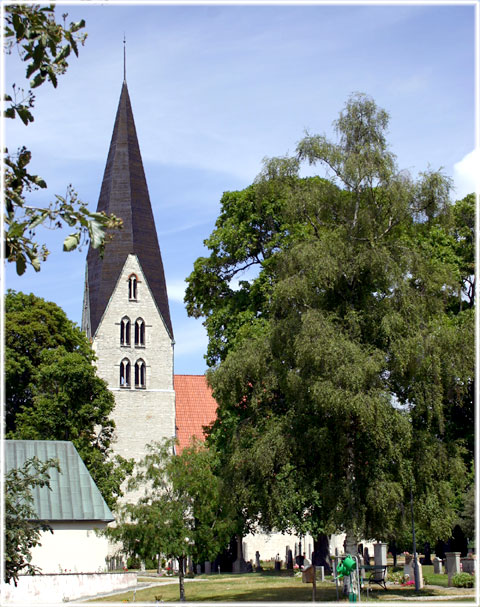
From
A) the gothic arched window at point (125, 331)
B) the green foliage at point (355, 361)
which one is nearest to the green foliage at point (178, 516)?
the green foliage at point (355, 361)

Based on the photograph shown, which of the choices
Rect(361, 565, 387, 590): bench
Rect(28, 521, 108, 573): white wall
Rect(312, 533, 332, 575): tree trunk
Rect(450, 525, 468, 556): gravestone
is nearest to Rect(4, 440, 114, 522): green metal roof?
Rect(28, 521, 108, 573): white wall

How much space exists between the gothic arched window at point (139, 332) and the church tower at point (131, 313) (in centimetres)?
7

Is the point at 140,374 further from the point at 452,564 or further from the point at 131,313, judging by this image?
the point at 452,564

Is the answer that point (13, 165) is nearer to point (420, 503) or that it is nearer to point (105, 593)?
point (420, 503)

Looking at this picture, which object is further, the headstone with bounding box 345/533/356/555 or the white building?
the white building

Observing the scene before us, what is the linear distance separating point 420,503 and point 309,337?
16.2 ft

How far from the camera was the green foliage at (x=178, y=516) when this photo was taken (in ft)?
79.1

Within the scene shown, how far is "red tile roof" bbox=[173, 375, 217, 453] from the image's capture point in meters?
59.0

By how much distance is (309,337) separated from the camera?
19812 millimetres

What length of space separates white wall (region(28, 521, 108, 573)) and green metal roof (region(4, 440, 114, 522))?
16.3 inches

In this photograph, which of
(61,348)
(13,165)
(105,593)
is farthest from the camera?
(61,348)

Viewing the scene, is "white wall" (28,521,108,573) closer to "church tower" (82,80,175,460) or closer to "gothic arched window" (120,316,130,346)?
"church tower" (82,80,175,460)

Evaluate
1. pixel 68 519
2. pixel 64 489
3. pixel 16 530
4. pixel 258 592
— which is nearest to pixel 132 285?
pixel 64 489

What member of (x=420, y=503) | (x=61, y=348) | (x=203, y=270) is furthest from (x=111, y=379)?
(x=420, y=503)
